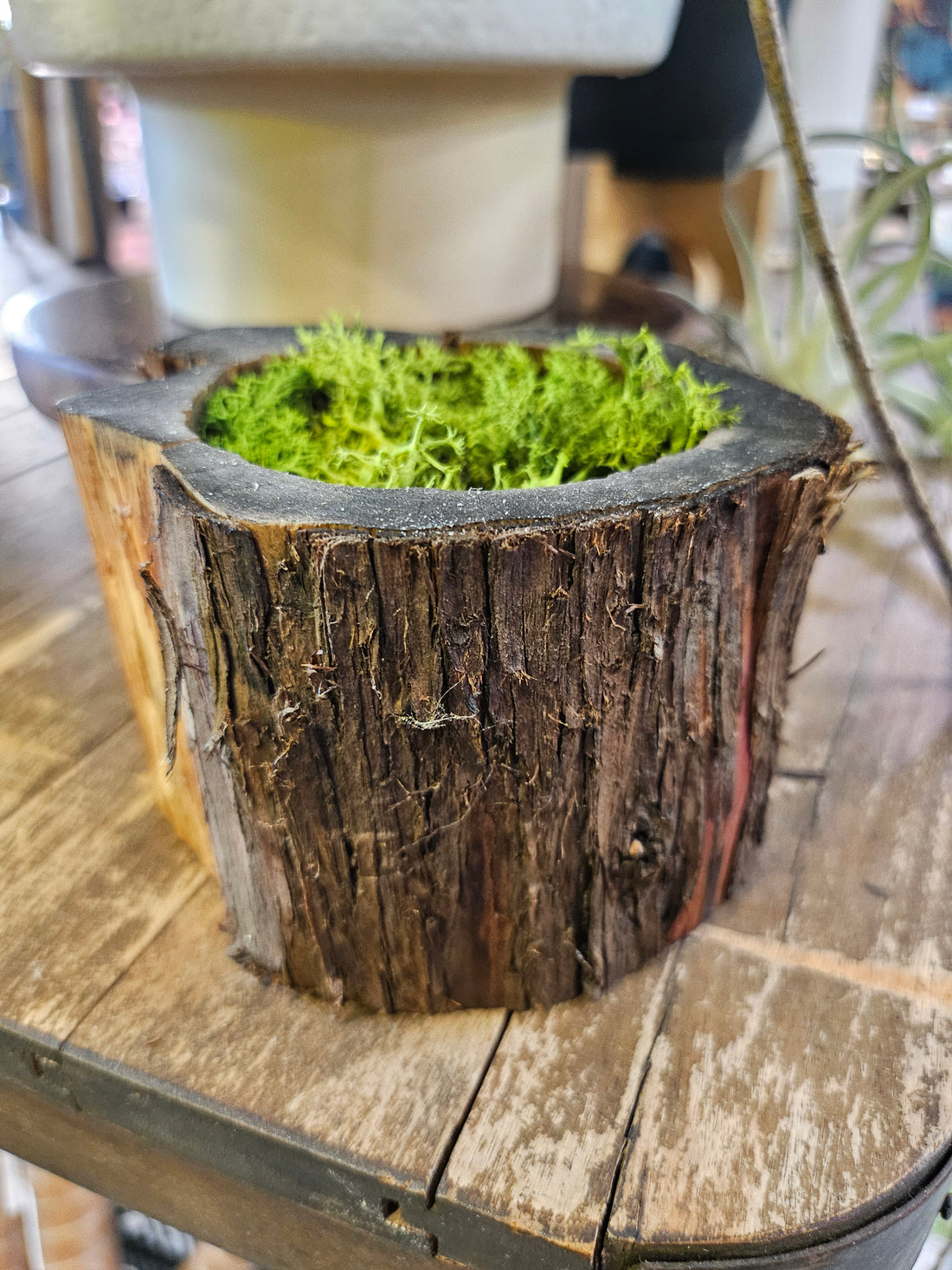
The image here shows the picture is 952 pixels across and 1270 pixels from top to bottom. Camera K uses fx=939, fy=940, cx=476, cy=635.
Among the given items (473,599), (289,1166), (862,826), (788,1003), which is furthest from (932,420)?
(289,1166)

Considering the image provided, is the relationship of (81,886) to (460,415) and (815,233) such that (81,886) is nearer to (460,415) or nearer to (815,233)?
(460,415)

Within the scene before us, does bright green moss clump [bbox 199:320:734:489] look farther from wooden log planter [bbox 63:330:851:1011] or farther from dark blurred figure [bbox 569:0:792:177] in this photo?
dark blurred figure [bbox 569:0:792:177]

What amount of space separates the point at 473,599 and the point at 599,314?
1383mm

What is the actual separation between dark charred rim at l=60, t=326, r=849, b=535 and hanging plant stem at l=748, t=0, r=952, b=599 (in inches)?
4.8

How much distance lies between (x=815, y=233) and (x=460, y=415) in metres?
0.36

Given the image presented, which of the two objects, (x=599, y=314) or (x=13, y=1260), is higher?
(x=599, y=314)

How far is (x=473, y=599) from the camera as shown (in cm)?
61

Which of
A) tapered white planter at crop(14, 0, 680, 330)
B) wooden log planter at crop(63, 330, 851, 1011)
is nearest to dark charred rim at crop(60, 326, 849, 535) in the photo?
wooden log planter at crop(63, 330, 851, 1011)

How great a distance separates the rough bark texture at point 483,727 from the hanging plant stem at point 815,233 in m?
0.28

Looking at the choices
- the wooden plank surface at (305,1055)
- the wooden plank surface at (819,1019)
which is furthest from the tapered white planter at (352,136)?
the wooden plank surface at (305,1055)

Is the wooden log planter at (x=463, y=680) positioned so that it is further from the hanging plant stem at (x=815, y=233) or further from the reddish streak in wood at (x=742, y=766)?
the hanging plant stem at (x=815, y=233)

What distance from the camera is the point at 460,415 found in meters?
0.85

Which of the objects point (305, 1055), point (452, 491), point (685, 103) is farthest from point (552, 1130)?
point (685, 103)

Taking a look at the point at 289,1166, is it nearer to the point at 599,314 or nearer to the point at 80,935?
the point at 80,935
